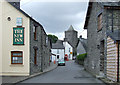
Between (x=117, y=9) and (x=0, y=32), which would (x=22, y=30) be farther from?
(x=117, y=9)

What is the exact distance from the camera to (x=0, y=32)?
670 inches

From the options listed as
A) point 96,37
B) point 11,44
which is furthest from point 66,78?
point 11,44

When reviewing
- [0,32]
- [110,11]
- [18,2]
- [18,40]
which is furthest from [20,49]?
[110,11]

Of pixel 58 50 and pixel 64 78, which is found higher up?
pixel 58 50

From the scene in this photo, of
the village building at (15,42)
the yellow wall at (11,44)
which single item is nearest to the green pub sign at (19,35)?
the village building at (15,42)

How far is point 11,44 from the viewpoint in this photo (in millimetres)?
16812

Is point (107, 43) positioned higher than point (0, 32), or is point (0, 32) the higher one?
point (0, 32)

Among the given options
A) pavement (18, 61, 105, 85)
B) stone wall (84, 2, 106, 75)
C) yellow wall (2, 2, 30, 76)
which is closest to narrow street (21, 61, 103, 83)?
pavement (18, 61, 105, 85)

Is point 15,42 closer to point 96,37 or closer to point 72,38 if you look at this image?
point 96,37

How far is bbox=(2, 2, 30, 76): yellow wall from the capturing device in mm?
16562

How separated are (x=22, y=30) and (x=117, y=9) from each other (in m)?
9.04

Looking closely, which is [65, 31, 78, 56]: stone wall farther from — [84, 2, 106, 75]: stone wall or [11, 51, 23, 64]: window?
[11, 51, 23, 64]: window

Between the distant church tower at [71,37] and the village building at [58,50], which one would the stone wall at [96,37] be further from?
the distant church tower at [71,37]

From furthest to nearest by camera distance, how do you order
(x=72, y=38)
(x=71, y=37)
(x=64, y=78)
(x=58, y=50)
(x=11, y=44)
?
(x=71, y=37)
(x=72, y=38)
(x=58, y=50)
(x=11, y=44)
(x=64, y=78)
